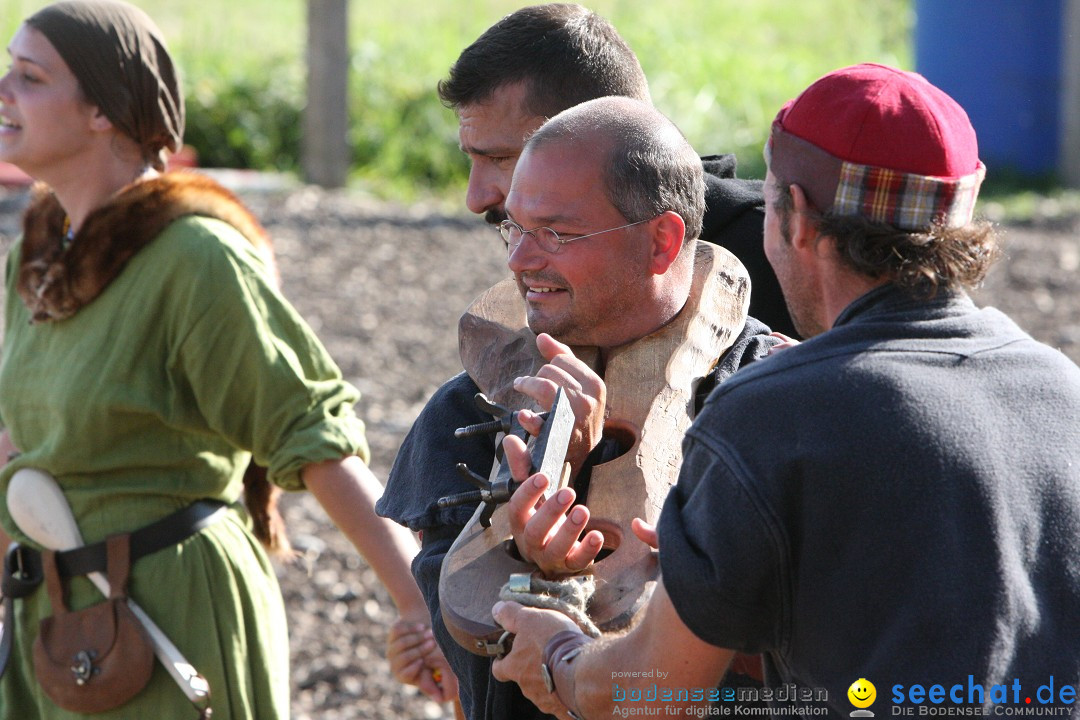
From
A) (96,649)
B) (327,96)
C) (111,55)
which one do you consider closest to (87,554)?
(96,649)

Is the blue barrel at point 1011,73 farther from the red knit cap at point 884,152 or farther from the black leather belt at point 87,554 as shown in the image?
the red knit cap at point 884,152

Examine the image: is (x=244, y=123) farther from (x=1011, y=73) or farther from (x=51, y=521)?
(x=51, y=521)

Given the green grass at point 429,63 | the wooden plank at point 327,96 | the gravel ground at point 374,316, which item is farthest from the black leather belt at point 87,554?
the green grass at point 429,63

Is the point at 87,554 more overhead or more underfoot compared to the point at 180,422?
more underfoot

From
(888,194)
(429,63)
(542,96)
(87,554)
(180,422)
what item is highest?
(888,194)

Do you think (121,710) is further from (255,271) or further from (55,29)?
(55,29)

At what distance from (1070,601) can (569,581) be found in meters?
0.66

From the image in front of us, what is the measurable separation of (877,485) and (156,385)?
1754 millimetres

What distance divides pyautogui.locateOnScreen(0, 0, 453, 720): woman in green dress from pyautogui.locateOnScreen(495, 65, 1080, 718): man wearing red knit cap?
126 centimetres

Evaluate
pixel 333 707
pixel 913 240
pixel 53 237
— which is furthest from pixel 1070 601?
pixel 333 707

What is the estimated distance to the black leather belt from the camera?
9.47ft

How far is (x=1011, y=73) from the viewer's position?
42.2 feet

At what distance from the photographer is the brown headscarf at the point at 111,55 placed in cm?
305

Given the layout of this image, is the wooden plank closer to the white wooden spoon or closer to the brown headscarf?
the brown headscarf
